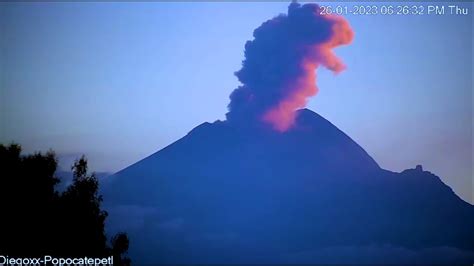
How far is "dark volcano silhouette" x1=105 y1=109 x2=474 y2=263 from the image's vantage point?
117 metres

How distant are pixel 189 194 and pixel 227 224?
28777 mm

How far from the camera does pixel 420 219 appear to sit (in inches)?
5281

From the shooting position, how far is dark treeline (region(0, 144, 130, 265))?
17.4m

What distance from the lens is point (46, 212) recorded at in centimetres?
1834

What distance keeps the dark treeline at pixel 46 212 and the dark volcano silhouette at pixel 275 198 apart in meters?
89.3

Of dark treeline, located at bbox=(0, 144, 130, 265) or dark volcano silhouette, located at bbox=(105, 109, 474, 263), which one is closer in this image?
dark treeline, located at bbox=(0, 144, 130, 265)

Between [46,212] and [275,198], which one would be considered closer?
[46,212]

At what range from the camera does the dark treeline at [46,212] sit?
17406mm

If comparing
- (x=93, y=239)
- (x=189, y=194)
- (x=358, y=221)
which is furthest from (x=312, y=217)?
(x=93, y=239)

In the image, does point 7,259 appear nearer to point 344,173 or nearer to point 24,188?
point 24,188

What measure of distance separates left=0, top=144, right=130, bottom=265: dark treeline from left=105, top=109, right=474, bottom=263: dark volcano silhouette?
89324mm

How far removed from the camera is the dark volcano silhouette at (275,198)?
117 metres

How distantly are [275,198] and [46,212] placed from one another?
107m

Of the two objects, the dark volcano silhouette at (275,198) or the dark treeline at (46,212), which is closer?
the dark treeline at (46,212)
